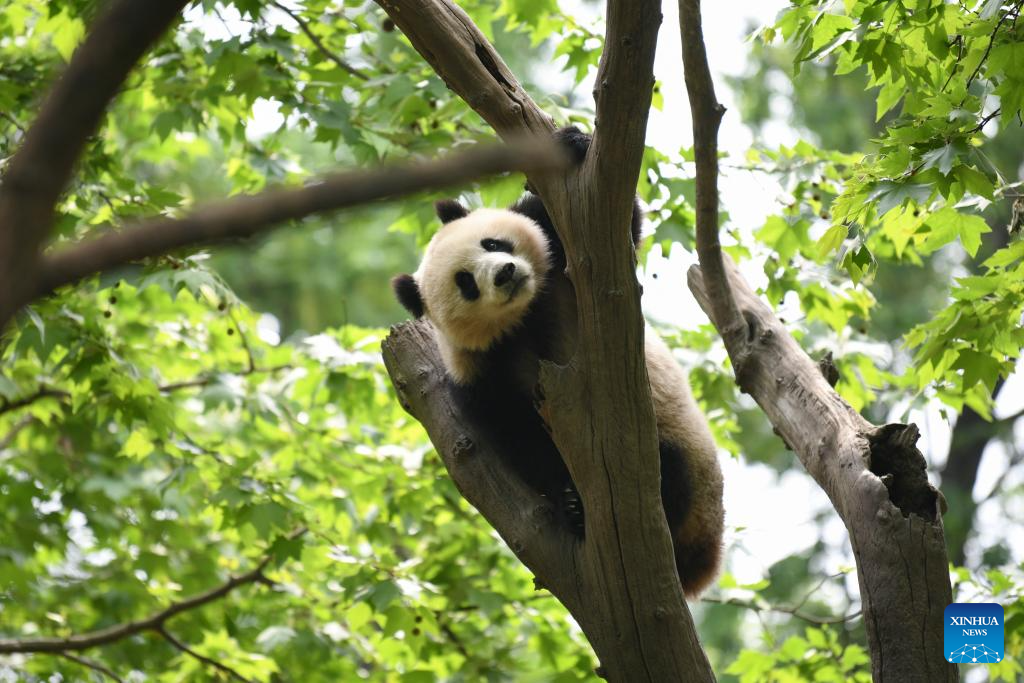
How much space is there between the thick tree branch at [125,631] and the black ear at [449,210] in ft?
6.88

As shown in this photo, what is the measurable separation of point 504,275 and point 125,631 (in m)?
3.38

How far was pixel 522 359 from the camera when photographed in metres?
4.24

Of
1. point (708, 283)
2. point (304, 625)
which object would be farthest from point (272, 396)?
point (708, 283)

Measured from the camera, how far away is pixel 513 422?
163 inches

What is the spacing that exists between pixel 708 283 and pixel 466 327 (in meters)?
1.16

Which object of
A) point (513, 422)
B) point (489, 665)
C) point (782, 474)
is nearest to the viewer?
point (513, 422)

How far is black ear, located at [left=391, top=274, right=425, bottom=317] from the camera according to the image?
14.8 feet

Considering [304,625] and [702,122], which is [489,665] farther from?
[702,122]

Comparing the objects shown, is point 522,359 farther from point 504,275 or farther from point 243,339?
point 243,339

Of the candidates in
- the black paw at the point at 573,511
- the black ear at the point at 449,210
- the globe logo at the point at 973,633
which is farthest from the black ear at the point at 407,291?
the globe logo at the point at 973,633

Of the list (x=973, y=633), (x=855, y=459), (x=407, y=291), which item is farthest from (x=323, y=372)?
(x=973, y=633)

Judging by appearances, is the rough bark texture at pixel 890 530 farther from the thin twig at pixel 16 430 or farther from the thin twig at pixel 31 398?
the thin twig at pixel 16 430

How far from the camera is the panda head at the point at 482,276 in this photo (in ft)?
13.3

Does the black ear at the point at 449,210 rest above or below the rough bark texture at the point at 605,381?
above
